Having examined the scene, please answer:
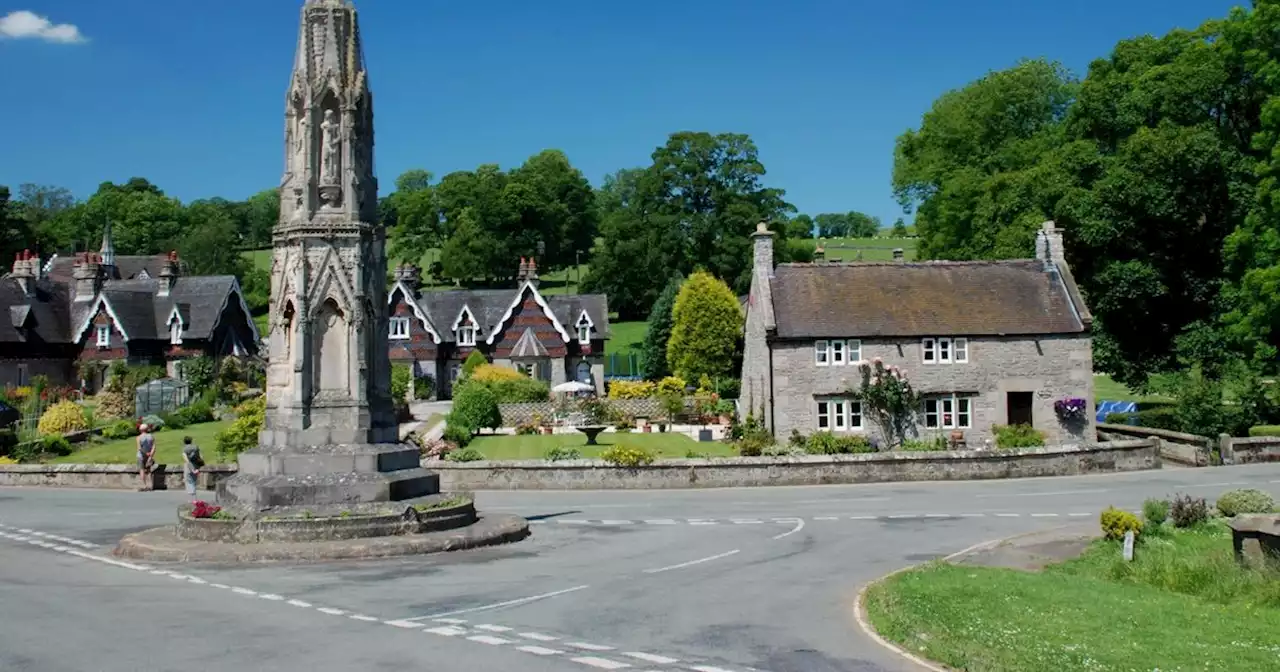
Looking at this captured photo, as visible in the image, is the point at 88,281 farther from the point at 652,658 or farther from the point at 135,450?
the point at 652,658

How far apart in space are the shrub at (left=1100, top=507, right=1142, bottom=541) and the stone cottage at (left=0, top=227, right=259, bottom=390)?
54.7 metres

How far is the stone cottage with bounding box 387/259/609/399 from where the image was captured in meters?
65.4

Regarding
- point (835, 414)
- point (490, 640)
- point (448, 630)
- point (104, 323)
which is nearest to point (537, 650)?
point (490, 640)

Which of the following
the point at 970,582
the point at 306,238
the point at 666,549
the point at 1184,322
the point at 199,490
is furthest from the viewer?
the point at 1184,322

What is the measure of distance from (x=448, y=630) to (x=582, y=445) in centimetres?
2792

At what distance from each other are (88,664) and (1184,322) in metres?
49.5

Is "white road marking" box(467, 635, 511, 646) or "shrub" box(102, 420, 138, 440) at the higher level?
"shrub" box(102, 420, 138, 440)

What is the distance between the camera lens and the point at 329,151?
824 inches

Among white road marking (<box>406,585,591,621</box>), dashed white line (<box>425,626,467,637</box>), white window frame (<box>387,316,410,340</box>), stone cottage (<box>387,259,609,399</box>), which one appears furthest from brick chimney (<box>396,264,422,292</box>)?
dashed white line (<box>425,626,467,637</box>)

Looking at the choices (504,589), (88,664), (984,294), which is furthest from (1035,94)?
(88,664)

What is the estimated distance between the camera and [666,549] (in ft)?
62.2

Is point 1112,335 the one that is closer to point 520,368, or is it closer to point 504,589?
point 520,368

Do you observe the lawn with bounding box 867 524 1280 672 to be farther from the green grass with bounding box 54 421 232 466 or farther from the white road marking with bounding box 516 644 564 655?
the green grass with bounding box 54 421 232 466

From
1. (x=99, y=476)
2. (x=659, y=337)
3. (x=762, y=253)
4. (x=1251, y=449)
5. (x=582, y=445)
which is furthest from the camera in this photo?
(x=659, y=337)
